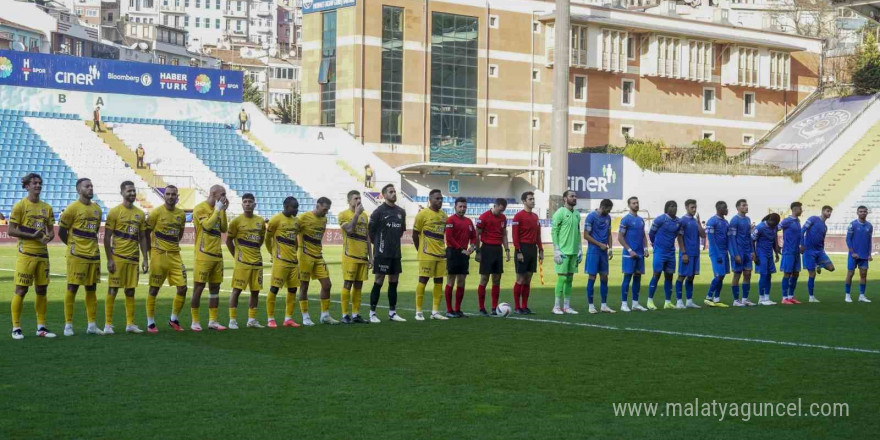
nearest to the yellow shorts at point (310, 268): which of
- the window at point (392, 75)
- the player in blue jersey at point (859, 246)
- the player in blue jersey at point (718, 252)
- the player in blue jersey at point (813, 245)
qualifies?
the player in blue jersey at point (718, 252)

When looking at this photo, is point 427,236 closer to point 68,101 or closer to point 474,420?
point 474,420

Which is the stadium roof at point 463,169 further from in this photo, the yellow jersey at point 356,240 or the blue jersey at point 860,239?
the yellow jersey at point 356,240

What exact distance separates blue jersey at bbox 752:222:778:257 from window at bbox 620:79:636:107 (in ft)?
150

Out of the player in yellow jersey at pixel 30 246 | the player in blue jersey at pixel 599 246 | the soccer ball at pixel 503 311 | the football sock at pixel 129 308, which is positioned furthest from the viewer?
the player in blue jersey at pixel 599 246

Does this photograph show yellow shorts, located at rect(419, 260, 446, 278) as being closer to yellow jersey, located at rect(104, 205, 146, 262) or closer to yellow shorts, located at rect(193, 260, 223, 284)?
yellow shorts, located at rect(193, 260, 223, 284)

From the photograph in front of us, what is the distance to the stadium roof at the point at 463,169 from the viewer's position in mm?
56781

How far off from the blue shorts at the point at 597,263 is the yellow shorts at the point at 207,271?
6749mm


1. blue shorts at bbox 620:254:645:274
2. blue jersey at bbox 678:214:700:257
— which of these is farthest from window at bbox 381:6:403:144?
blue shorts at bbox 620:254:645:274

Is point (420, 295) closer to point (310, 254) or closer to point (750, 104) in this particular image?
point (310, 254)

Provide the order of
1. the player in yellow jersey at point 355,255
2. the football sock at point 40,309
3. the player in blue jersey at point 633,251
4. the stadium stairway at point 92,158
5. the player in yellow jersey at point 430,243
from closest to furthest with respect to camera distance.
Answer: the football sock at point 40,309
the player in yellow jersey at point 355,255
the player in yellow jersey at point 430,243
the player in blue jersey at point 633,251
the stadium stairway at point 92,158

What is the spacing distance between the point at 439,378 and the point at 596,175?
163ft

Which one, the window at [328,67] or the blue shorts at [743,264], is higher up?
the window at [328,67]

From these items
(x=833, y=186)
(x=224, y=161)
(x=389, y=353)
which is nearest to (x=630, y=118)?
(x=833, y=186)

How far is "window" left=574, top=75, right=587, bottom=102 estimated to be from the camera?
6475cm
